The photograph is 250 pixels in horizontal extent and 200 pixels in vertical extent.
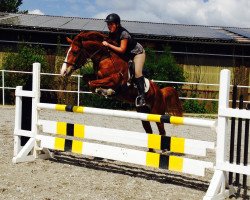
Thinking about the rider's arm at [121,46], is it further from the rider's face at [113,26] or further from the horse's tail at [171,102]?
the horse's tail at [171,102]

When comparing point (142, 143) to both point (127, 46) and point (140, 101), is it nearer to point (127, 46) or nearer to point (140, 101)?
point (140, 101)

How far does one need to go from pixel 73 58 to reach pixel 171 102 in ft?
7.46

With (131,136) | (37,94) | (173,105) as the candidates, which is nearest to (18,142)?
(37,94)

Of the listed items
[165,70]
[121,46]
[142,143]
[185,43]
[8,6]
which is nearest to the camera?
[142,143]

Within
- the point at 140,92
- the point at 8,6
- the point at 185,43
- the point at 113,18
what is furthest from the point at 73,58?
the point at 8,6

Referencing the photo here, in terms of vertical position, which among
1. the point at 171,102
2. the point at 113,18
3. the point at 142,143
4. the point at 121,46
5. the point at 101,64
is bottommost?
the point at 142,143

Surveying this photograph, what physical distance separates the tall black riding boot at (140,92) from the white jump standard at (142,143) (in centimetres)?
98

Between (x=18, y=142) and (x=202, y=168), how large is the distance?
9.88 feet

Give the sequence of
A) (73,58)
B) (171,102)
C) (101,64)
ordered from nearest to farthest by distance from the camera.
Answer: (73,58)
(101,64)
(171,102)

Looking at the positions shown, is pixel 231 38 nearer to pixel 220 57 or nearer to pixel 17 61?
pixel 220 57

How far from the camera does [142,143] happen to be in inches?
214

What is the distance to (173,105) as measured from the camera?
307 inches

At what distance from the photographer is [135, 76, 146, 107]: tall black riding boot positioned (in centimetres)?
657

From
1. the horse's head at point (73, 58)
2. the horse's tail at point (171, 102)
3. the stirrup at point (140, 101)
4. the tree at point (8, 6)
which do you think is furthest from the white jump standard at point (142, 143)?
the tree at point (8, 6)
